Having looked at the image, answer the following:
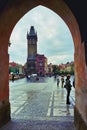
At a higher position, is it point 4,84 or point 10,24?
point 10,24

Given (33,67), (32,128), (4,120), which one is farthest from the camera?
(33,67)

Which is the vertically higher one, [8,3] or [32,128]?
[8,3]

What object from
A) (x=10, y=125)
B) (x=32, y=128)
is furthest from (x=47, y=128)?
(x=10, y=125)

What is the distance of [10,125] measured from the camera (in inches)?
525

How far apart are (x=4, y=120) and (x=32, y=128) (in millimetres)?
1578

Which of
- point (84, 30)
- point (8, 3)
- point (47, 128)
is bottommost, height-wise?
point (47, 128)

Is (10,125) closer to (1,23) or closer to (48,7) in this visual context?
(1,23)

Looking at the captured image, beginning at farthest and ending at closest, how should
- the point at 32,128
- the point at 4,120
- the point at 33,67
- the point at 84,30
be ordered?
the point at 33,67 < the point at 4,120 < the point at 32,128 < the point at 84,30

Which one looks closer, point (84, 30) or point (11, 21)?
point (84, 30)

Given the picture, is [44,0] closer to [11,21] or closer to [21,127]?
[11,21]

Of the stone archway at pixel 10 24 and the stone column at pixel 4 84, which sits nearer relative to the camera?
the stone archway at pixel 10 24

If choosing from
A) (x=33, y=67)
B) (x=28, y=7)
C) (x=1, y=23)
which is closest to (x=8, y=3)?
(x=1, y=23)

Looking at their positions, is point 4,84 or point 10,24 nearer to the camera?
point 4,84

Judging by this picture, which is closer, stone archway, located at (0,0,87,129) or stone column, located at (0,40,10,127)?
stone archway, located at (0,0,87,129)
